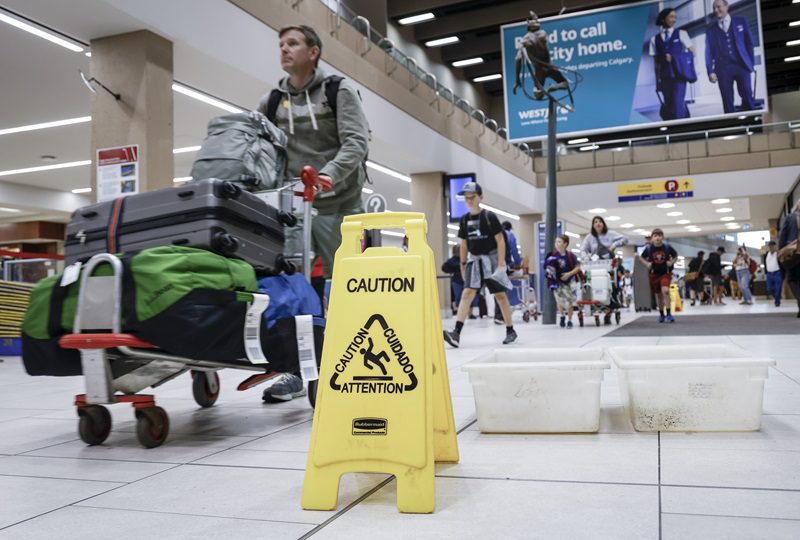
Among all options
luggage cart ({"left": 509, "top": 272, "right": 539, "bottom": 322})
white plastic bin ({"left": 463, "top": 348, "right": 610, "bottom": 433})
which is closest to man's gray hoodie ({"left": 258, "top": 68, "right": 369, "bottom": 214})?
white plastic bin ({"left": 463, "top": 348, "right": 610, "bottom": 433})

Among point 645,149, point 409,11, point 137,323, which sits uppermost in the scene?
point 409,11

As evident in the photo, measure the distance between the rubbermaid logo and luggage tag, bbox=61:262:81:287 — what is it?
123cm

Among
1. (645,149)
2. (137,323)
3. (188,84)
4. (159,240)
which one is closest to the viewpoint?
(137,323)

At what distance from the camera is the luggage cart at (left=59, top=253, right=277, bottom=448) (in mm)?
2260

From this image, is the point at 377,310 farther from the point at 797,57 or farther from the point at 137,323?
the point at 797,57

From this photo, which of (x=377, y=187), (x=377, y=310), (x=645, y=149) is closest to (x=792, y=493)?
(x=377, y=310)

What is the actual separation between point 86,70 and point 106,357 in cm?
833

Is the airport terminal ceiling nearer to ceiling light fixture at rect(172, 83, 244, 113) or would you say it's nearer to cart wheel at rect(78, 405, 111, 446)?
ceiling light fixture at rect(172, 83, 244, 113)

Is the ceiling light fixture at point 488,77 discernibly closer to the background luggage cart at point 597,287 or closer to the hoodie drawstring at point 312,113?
the background luggage cart at point 597,287

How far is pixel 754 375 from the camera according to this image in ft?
7.75

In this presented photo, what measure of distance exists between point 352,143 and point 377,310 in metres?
1.71

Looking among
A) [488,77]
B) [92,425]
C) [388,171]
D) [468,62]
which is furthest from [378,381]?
[488,77]

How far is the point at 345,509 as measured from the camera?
168 centimetres

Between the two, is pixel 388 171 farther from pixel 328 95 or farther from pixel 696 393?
pixel 696 393
